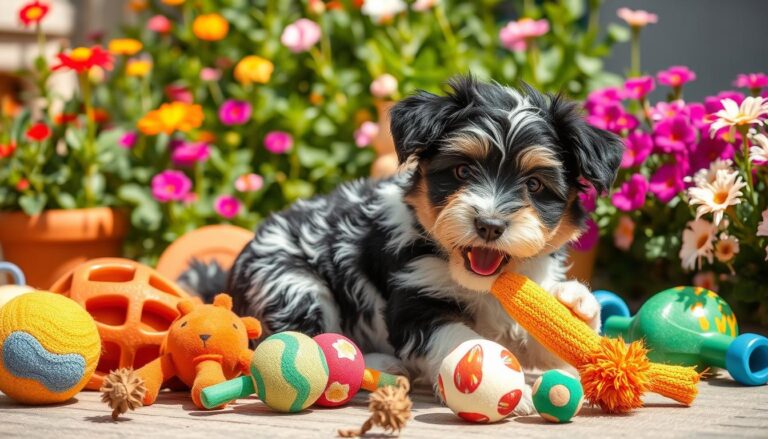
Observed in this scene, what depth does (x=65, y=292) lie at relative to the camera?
13.8 ft

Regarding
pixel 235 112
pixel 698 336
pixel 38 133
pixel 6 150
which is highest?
pixel 235 112

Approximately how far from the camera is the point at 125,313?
13.3 ft

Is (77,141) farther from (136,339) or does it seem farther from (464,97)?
(464,97)

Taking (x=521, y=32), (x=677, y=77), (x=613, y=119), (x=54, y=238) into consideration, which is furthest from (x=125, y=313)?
(x=521, y=32)

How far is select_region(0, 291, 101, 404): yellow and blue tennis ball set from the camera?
3.38 metres

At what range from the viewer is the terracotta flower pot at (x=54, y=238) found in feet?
19.7

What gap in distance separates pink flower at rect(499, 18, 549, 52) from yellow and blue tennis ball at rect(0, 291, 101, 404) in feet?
12.9

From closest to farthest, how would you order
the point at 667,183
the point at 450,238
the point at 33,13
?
1. the point at 450,238
2. the point at 667,183
3. the point at 33,13

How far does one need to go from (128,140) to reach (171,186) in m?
0.54

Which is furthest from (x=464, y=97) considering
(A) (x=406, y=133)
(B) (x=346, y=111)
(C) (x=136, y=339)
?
(B) (x=346, y=111)

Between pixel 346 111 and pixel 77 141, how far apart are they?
1.90 metres

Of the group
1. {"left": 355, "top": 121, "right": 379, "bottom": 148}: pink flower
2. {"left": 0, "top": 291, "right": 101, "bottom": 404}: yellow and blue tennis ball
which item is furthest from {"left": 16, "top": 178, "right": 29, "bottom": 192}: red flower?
{"left": 0, "top": 291, "right": 101, "bottom": 404}: yellow and blue tennis ball

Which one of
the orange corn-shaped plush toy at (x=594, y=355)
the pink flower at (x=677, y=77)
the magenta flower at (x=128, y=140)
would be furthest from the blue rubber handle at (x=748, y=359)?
the magenta flower at (x=128, y=140)

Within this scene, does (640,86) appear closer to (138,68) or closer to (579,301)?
(579,301)
